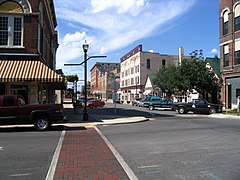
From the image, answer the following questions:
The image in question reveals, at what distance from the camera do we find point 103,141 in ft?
36.9

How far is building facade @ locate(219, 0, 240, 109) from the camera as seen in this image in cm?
3403

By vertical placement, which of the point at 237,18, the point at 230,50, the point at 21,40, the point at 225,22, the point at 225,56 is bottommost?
the point at 21,40

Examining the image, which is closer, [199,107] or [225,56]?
[199,107]

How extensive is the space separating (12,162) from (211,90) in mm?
34261

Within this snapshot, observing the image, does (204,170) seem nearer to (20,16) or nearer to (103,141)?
(103,141)

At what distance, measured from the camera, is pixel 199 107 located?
1181 inches

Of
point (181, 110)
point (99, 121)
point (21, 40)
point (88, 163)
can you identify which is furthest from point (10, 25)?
point (181, 110)

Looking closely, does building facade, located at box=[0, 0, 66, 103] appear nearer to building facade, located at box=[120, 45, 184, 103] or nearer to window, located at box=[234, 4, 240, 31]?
window, located at box=[234, 4, 240, 31]

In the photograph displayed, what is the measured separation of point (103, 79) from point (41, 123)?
11867cm

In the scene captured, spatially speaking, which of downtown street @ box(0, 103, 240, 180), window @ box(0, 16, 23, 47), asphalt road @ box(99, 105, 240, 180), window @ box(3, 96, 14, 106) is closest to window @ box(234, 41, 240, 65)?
asphalt road @ box(99, 105, 240, 180)

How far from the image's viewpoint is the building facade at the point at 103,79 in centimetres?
11856

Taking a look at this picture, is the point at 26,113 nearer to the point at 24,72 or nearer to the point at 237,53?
the point at 24,72

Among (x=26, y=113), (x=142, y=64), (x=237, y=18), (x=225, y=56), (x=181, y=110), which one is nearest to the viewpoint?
(x=26, y=113)

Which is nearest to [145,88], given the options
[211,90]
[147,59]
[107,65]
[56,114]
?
[147,59]
